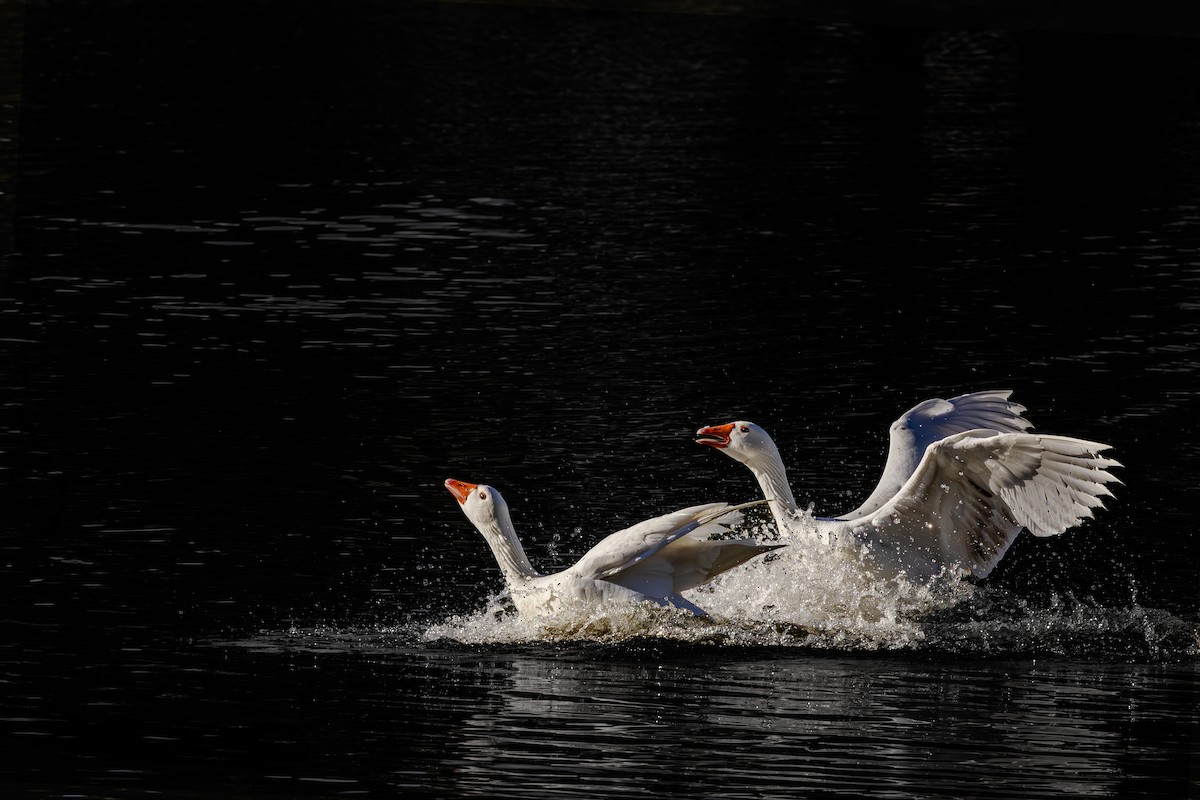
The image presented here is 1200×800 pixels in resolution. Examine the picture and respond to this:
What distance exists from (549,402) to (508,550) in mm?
5179

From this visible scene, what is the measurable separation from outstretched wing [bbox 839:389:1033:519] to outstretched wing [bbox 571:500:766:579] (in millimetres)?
1814

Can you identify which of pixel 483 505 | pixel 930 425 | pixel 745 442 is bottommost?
pixel 483 505

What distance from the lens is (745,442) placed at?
13516 mm

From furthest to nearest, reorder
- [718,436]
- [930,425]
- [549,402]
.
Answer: [549,402] → [930,425] → [718,436]

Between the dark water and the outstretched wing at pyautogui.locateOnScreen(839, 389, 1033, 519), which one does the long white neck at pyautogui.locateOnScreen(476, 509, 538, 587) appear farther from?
the outstretched wing at pyautogui.locateOnScreen(839, 389, 1033, 519)

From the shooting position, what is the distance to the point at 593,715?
10.6 m

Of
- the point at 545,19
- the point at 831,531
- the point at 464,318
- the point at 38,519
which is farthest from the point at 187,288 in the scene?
the point at 545,19

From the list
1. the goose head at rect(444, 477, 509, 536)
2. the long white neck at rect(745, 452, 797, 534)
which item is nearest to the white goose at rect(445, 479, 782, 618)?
the goose head at rect(444, 477, 509, 536)

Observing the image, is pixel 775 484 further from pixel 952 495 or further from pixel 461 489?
pixel 461 489

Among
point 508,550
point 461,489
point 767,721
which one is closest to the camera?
point 767,721

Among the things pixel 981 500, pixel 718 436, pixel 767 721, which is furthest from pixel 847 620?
pixel 767 721

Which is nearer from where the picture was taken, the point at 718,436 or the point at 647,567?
the point at 647,567

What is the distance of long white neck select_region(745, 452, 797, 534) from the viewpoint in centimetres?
1344

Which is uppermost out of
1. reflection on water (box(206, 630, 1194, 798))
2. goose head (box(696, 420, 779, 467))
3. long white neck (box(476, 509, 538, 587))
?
goose head (box(696, 420, 779, 467))
